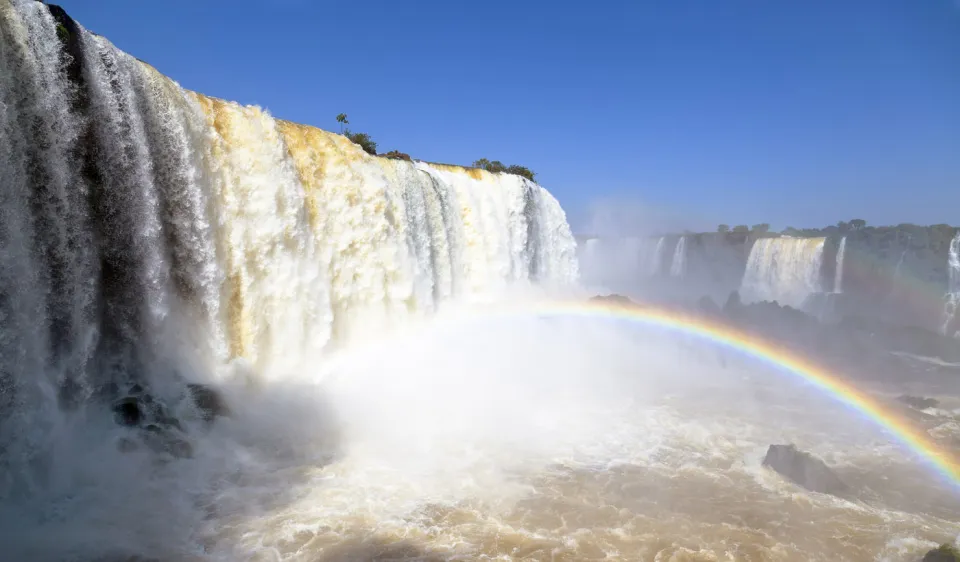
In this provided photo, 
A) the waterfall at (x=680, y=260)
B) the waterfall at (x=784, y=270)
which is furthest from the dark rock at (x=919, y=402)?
the waterfall at (x=680, y=260)

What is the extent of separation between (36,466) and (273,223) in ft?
18.7

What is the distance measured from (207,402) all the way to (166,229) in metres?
3.03

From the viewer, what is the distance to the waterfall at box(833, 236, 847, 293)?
2750 centimetres

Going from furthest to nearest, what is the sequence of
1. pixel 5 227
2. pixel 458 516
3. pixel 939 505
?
pixel 939 505 → pixel 458 516 → pixel 5 227

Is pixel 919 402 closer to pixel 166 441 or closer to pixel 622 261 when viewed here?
pixel 166 441

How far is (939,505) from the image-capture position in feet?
26.3

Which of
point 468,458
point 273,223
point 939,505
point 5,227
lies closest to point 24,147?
point 5,227

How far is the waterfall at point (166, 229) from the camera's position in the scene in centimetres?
659

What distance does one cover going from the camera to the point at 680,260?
130ft

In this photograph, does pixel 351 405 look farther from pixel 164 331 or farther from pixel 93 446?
pixel 93 446

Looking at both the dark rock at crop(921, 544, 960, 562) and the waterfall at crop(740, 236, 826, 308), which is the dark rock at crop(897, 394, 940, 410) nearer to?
the dark rock at crop(921, 544, 960, 562)

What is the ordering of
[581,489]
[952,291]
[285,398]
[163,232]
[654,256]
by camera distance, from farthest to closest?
[654,256], [952,291], [285,398], [163,232], [581,489]

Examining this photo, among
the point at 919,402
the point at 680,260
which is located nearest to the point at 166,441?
the point at 919,402

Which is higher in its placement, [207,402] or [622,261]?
[622,261]
